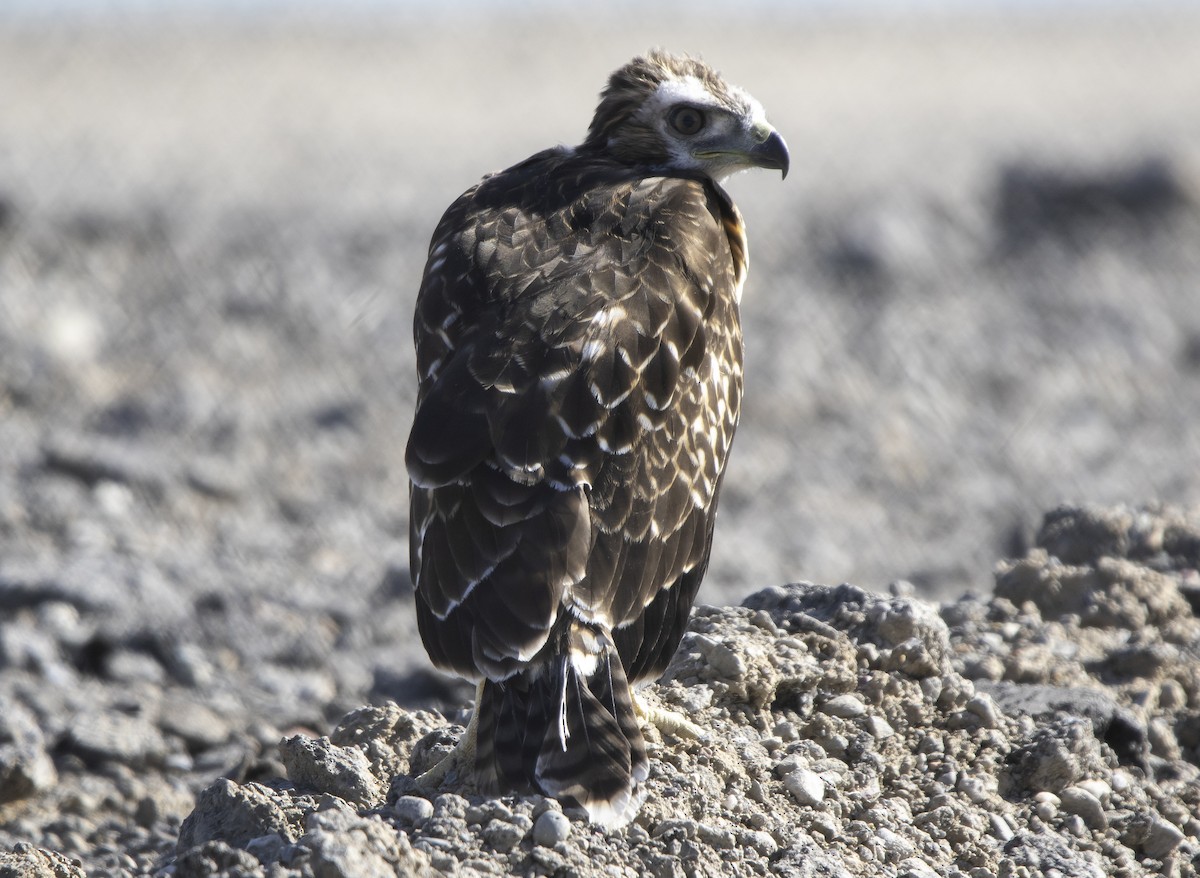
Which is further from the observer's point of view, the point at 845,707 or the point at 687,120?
the point at 687,120

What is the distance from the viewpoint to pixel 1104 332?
1366 centimetres

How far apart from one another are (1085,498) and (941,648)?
19.8ft

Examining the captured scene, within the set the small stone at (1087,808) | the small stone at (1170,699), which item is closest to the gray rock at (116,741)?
the small stone at (1087,808)

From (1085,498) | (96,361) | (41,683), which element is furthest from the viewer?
(96,361)

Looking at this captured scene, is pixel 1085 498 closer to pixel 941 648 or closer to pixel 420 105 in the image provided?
pixel 941 648

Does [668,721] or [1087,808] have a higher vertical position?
[668,721]

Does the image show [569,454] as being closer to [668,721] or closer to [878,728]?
[668,721]

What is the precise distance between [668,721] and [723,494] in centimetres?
590

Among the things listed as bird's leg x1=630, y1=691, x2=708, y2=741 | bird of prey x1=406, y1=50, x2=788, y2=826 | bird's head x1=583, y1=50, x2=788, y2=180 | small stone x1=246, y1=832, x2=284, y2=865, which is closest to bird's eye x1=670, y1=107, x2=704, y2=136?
bird's head x1=583, y1=50, x2=788, y2=180

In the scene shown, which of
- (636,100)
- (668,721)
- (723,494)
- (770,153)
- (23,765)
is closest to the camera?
(668,721)

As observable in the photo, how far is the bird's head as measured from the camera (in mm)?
5887

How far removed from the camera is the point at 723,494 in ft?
34.6

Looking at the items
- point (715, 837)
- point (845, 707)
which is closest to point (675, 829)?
point (715, 837)

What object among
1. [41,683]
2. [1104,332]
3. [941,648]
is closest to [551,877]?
[941,648]
